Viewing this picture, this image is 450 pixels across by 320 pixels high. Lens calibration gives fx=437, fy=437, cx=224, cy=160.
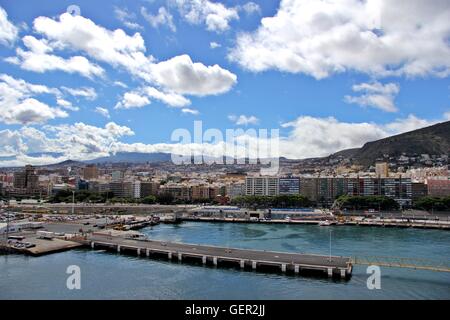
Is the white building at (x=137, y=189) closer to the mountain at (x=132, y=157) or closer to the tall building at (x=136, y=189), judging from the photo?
the tall building at (x=136, y=189)

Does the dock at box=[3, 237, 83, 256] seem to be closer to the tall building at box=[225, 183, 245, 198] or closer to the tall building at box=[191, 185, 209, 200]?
the tall building at box=[191, 185, 209, 200]

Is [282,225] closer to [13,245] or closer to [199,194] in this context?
[13,245]

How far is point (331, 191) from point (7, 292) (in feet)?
136

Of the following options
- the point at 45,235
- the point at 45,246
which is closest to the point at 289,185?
the point at 45,235

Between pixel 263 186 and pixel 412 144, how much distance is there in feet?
163

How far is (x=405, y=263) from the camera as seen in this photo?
14.0 metres

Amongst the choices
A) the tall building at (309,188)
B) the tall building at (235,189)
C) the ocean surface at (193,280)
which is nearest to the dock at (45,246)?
the ocean surface at (193,280)

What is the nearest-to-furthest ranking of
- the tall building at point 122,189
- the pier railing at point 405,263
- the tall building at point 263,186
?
the pier railing at point 405,263 < the tall building at point 263,186 < the tall building at point 122,189

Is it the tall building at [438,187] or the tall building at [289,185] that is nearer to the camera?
the tall building at [438,187]

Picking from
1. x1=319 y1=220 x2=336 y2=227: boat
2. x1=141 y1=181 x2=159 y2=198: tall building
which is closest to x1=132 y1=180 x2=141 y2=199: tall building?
x1=141 y1=181 x2=159 y2=198: tall building

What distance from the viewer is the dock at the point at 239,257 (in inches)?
497

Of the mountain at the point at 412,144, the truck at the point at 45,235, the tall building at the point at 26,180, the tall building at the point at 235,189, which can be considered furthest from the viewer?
the mountain at the point at 412,144

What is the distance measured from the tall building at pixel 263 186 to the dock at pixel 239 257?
113 feet
